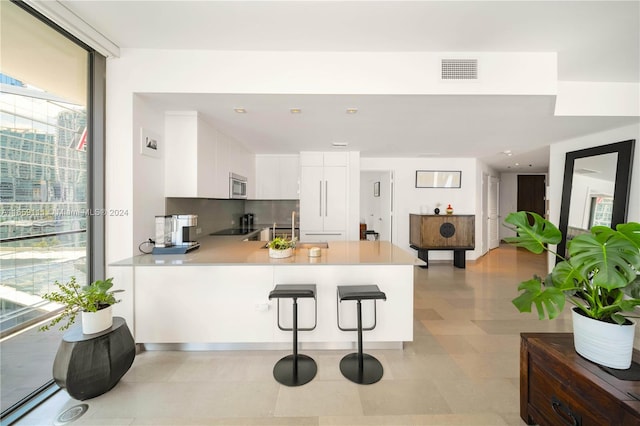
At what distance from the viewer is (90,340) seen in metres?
1.70

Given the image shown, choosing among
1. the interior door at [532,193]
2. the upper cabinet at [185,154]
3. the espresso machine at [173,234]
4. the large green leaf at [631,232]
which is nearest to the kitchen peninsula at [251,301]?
the espresso machine at [173,234]

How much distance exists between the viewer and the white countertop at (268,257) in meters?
2.22

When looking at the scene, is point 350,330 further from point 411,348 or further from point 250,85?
point 250,85

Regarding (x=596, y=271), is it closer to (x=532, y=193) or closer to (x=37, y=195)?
(x=37, y=195)

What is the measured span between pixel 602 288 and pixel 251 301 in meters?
2.25

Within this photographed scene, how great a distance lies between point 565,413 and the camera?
1253 mm

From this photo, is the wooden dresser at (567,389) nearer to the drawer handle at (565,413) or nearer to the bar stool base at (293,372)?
the drawer handle at (565,413)

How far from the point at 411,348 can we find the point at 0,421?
2.90m

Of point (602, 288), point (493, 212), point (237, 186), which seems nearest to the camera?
point (602, 288)

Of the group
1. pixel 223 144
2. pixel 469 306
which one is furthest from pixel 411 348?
pixel 223 144

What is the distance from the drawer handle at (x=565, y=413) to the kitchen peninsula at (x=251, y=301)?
1080 millimetres

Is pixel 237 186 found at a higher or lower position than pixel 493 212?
higher

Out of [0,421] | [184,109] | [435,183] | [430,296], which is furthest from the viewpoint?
[435,183]

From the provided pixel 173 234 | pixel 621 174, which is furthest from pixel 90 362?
pixel 621 174
